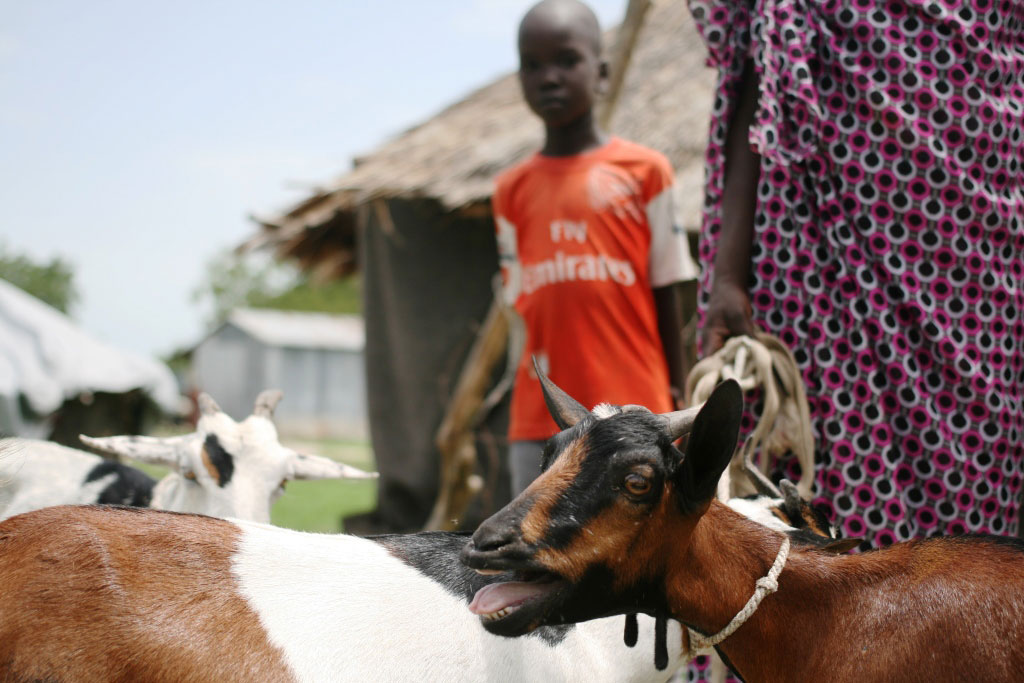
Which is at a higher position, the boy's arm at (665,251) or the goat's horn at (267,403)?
the boy's arm at (665,251)

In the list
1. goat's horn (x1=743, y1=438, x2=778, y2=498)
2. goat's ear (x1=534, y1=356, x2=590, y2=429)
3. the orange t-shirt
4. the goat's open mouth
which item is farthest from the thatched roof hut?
the goat's open mouth

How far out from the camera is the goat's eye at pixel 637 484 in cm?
182

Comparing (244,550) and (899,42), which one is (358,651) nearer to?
(244,550)

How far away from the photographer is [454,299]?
326 inches

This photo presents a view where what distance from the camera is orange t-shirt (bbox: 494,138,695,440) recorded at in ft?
11.6

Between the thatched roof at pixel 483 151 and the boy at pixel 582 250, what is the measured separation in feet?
9.88

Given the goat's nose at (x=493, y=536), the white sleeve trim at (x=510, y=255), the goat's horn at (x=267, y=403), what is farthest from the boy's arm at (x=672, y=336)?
the goat's nose at (x=493, y=536)

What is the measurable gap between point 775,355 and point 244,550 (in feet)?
4.78

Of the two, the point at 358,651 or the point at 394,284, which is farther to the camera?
the point at 394,284

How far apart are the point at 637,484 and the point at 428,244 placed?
260 inches

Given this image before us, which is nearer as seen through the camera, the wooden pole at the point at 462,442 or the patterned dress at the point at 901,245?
the patterned dress at the point at 901,245

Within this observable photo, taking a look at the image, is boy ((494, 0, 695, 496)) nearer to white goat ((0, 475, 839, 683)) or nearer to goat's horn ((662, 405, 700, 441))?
white goat ((0, 475, 839, 683))

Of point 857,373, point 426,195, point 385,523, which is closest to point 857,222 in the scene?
point 857,373

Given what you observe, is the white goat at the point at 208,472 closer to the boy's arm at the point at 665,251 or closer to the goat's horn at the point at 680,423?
the goat's horn at the point at 680,423
